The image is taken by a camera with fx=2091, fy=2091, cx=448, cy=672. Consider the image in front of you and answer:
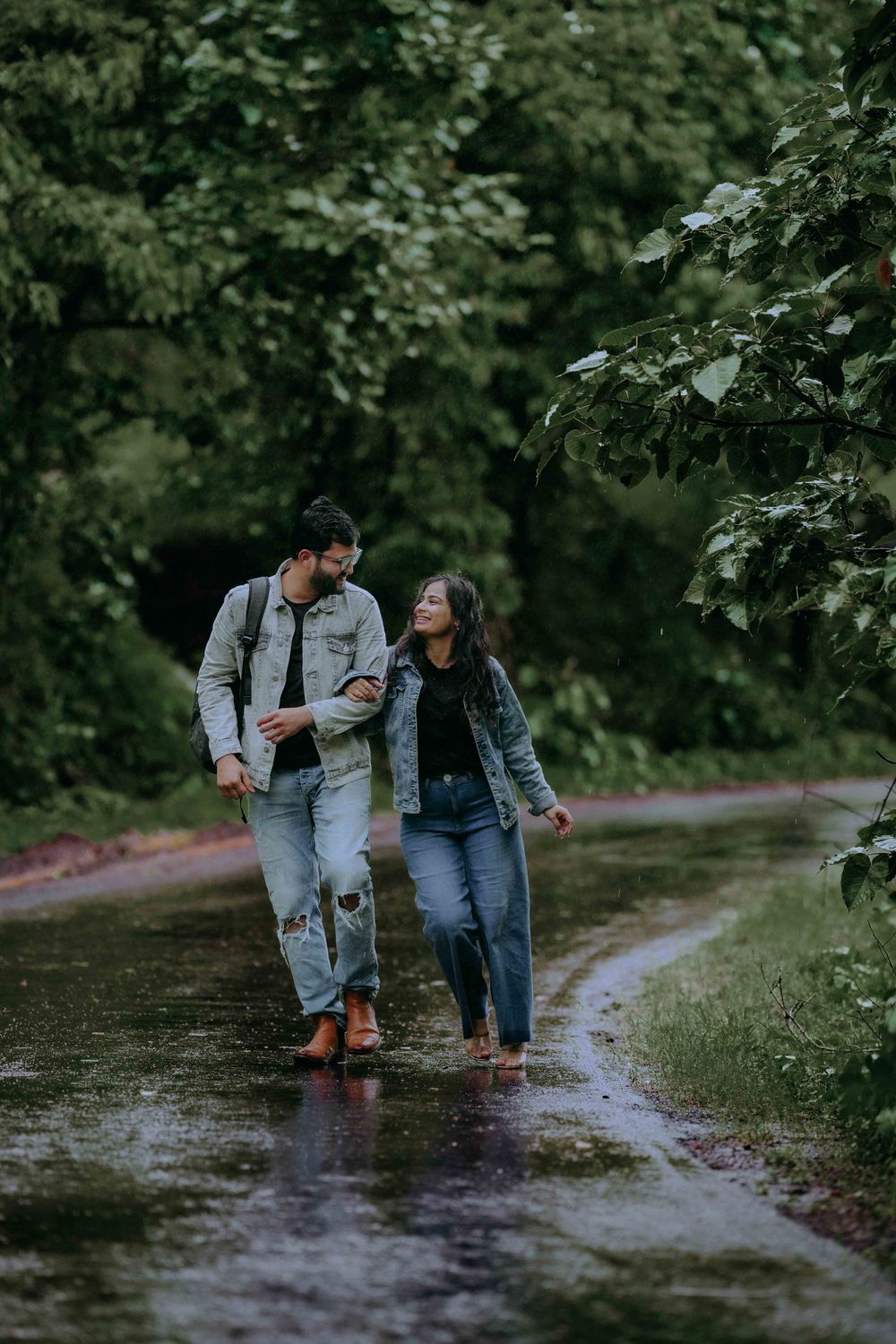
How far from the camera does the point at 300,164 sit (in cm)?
1683

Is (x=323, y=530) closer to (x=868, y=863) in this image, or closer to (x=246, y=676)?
(x=246, y=676)

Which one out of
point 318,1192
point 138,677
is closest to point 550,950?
point 318,1192

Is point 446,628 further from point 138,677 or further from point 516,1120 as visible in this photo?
point 138,677

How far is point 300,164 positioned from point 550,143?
24.4 feet

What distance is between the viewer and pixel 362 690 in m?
7.87

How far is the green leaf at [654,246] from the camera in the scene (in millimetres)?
6738

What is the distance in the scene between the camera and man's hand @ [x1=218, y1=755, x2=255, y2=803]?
25.3 feet

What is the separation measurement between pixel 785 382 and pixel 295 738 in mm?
2430

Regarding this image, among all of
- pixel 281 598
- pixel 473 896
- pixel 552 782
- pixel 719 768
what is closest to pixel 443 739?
pixel 473 896

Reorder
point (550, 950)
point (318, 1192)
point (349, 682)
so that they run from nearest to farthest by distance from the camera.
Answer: point (318, 1192) → point (349, 682) → point (550, 950)

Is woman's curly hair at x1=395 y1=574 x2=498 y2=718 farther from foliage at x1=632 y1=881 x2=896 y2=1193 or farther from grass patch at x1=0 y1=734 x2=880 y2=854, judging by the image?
foliage at x1=632 y1=881 x2=896 y2=1193

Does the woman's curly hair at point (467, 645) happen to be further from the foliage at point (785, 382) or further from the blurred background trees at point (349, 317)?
the blurred background trees at point (349, 317)

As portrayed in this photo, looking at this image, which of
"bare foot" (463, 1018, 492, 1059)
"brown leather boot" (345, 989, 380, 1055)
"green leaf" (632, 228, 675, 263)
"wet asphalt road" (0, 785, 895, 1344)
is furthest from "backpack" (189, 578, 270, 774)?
"green leaf" (632, 228, 675, 263)

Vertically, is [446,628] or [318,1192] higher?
[446,628]
